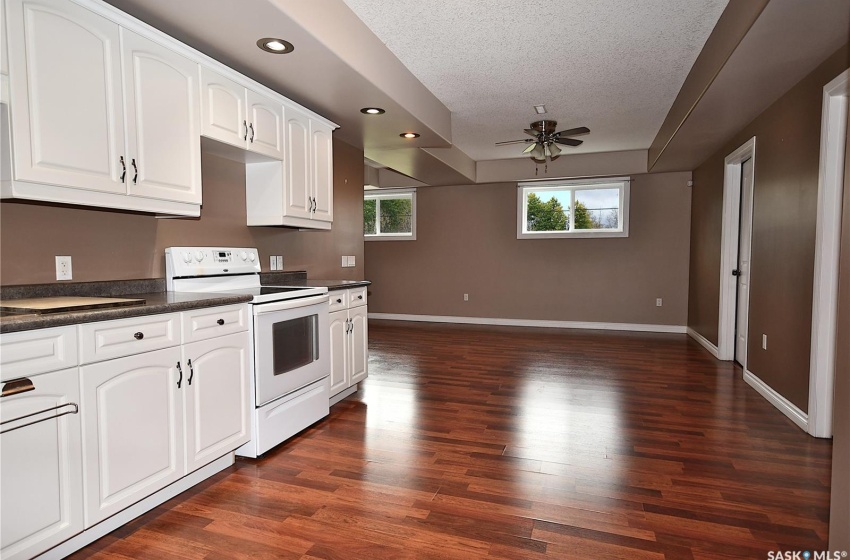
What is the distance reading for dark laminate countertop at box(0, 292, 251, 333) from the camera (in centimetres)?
157

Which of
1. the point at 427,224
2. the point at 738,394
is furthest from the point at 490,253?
the point at 738,394

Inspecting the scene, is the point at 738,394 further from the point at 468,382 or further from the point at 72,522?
the point at 72,522

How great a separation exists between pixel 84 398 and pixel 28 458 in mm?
245

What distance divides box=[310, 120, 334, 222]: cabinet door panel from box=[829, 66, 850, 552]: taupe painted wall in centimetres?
309

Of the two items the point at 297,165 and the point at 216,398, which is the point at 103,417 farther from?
the point at 297,165

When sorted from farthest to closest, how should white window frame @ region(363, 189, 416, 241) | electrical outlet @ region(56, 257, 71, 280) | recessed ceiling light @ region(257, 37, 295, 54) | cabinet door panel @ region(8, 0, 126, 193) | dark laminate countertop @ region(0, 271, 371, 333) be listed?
white window frame @ region(363, 189, 416, 241) → recessed ceiling light @ region(257, 37, 295, 54) → electrical outlet @ region(56, 257, 71, 280) → cabinet door panel @ region(8, 0, 126, 193) → dark laminate countertop @ region(0, 271, 371, 333)

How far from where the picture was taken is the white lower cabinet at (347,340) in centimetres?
359

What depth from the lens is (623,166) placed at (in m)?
6.80

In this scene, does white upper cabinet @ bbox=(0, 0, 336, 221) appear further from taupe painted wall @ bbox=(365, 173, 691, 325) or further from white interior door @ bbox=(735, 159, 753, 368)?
taupe painted wall @ bbox=(365, 173, 691, 325)

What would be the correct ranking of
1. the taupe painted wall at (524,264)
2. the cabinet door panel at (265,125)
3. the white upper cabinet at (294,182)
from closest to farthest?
the cabinet door panel at (265,125)
the white upper cabinet at (294,182)
the taupe painted wall at (524,264)

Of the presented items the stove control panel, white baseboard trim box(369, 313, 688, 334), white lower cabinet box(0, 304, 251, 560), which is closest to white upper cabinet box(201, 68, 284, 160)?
the stove control panel

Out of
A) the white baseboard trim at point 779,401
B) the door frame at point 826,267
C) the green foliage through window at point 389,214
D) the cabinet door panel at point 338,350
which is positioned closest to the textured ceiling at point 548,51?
the door frame at point 826,267

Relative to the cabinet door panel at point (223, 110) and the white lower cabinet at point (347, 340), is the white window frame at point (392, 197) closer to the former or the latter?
the white lower cabinet at point (347, 340)

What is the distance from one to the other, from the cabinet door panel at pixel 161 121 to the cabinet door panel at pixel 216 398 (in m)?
0.78
